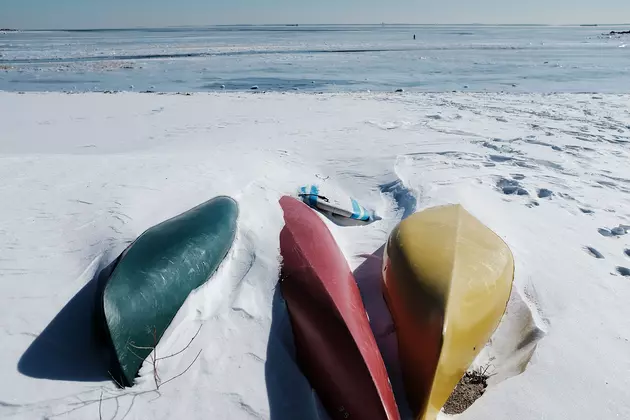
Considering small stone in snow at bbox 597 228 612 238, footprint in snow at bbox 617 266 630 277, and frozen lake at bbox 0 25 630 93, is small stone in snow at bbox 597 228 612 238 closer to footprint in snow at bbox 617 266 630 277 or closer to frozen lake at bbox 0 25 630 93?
footprint in snow at bbox 617 266 630 277

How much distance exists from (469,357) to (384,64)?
17794 millimetres

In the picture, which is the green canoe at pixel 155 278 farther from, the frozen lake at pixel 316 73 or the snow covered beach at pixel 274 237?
the frozen lake at pixel 316 73

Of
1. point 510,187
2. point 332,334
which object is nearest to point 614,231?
point 510,187

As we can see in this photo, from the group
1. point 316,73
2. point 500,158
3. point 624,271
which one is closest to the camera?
point 624,271

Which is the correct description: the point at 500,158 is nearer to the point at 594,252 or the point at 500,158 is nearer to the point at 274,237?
the point at 594,252

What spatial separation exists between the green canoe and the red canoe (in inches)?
23.7

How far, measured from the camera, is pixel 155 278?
9.63ft

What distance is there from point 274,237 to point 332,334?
1.39 meters

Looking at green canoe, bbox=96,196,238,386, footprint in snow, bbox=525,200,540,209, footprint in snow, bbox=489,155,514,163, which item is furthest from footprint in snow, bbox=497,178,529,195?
green canoe, bbox=96,196,238,386

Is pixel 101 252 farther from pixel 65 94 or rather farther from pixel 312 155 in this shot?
pixel 65 94

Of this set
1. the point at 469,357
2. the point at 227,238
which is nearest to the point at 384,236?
the point at 227,238

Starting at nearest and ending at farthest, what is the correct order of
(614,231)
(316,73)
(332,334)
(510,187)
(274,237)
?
(332,334), (274,237), (614,231), (510,187), (316,73)

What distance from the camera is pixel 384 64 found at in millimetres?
18625

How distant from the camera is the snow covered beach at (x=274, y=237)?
2.46m
